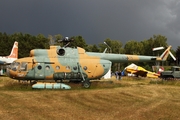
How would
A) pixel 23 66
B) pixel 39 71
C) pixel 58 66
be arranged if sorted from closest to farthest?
1. pixel 23 66
2. pixel 39 71
3. pixel 58 66

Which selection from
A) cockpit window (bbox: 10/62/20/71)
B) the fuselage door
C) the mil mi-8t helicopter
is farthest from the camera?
the fuselage door

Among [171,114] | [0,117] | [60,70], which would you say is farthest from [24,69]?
[171,114]

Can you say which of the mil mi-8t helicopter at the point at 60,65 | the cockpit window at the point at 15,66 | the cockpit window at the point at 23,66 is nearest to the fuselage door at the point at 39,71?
the mil mi-8t helicopter at the point at 60,65

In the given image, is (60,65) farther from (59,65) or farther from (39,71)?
(39,71)

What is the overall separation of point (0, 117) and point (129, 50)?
10853 cm

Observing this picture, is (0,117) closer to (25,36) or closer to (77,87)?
(77,87)

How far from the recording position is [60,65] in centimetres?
2027

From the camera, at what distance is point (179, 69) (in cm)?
3356

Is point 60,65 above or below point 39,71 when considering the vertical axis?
above

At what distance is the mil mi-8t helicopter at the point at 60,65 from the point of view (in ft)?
64.5

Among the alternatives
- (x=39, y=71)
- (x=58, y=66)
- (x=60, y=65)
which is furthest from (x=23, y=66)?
(x=60, y=65)

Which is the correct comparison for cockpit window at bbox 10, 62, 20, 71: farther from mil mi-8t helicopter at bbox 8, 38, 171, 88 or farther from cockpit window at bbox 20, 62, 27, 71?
cockpit window at bbox 20, 62, 27, 71

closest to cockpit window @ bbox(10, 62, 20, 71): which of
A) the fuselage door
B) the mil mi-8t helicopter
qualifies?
the mil mi-8t helicopter

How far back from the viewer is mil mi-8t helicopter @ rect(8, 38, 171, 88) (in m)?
19.7
